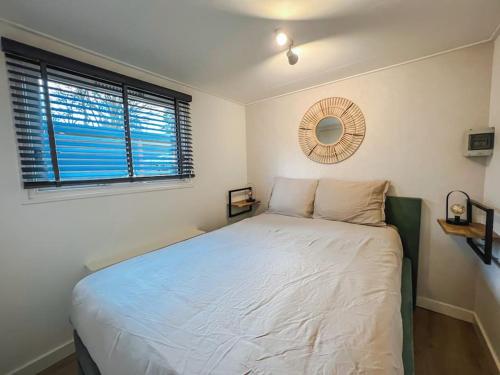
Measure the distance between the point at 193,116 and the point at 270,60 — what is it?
3.43 feet

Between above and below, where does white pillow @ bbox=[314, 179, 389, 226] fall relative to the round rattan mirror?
below

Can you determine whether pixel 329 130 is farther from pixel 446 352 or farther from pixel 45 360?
pixel 45 360

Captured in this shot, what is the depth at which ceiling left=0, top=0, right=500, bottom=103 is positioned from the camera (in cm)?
115

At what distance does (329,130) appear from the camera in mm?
2291

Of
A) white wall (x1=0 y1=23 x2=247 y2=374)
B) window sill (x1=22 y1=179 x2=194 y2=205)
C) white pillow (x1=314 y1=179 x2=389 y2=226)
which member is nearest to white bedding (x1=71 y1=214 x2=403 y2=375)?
white pillow (x1=314 y1=179 x2=389 y2=226)

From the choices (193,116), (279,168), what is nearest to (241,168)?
(279,168)

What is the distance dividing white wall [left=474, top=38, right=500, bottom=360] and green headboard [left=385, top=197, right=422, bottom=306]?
0.40 metres

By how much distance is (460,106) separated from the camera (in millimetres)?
1649

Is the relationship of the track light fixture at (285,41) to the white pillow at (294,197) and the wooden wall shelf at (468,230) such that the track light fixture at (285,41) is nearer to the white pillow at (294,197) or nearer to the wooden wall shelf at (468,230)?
the white pillow at (294,197)

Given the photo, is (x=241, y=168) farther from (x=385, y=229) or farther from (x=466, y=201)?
(x=466, y=201)

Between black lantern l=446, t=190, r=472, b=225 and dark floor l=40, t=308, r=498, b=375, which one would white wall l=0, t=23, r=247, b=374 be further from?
black lantern l=446, t=190, r=472, b=225

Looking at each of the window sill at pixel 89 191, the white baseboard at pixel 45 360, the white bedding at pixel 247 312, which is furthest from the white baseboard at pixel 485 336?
the white baseboard at pixel 45 360

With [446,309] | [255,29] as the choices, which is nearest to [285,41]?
[255,29]

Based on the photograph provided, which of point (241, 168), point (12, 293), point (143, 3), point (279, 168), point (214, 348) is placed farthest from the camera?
point (241, 168)
